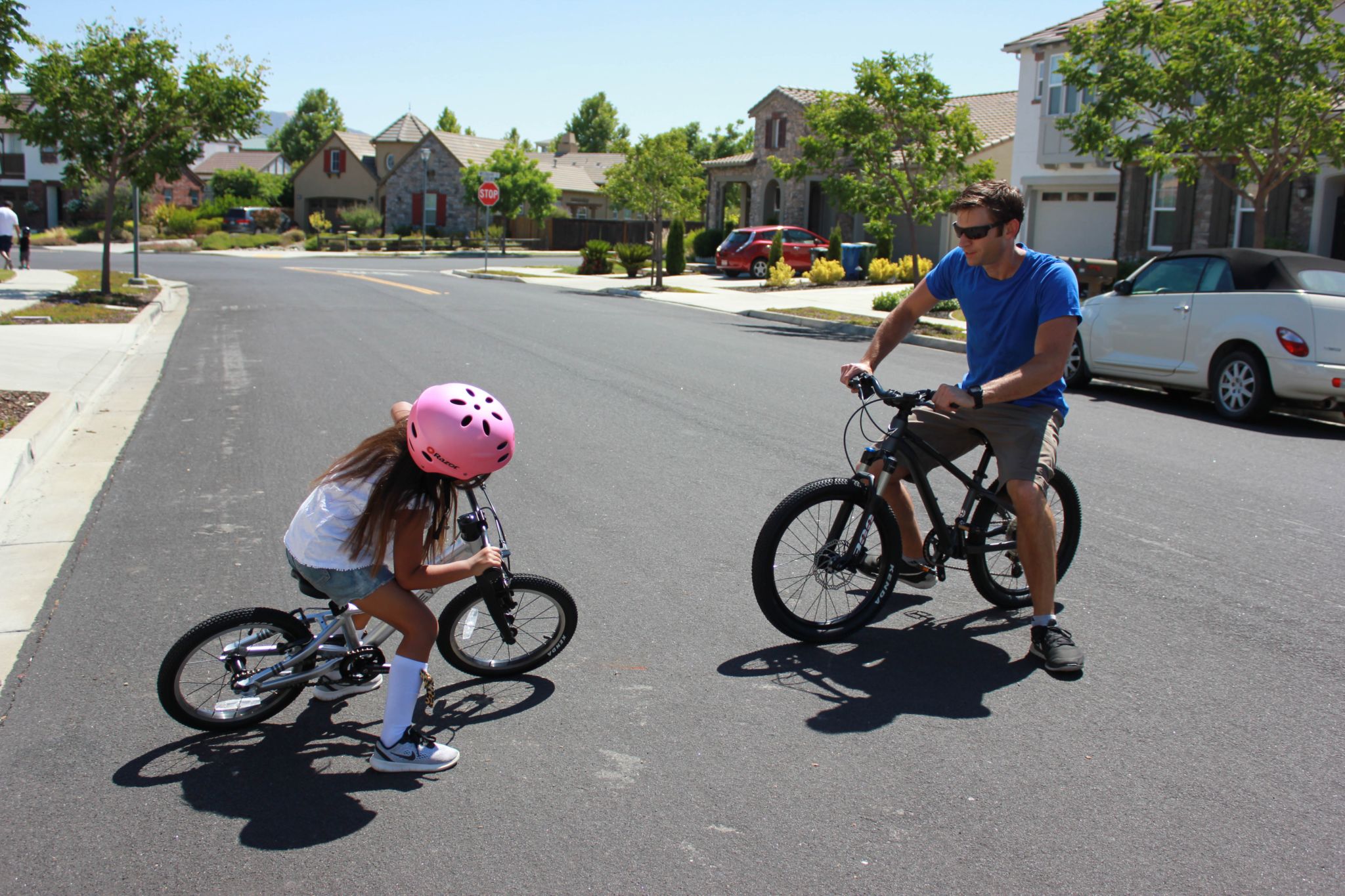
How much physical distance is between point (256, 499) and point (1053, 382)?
188 inches

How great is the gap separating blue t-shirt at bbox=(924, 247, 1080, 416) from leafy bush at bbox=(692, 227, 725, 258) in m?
38.4

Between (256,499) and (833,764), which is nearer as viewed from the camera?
(833,764)

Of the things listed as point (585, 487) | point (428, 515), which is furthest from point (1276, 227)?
point (428, 515)

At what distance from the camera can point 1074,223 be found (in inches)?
1187

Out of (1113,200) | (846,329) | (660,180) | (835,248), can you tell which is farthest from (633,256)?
(846,329)

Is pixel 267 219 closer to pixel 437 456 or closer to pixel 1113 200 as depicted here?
pixel 1113 200

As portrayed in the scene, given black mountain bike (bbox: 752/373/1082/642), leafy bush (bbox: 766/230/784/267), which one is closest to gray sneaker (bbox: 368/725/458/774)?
black mountain bike (bbox: 752/373/1082/642)

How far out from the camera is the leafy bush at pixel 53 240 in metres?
53.3

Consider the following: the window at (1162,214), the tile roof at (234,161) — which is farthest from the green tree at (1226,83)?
the tile roof at (234,161)

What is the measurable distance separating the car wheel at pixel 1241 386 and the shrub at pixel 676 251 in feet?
80.0

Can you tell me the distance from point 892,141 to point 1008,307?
59.8ft

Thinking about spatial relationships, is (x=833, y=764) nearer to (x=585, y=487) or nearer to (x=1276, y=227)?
(x=585, y=487)

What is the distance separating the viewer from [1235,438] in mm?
9641

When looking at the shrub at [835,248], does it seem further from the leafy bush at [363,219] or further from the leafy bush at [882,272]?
the leafy bush at [363,219]
